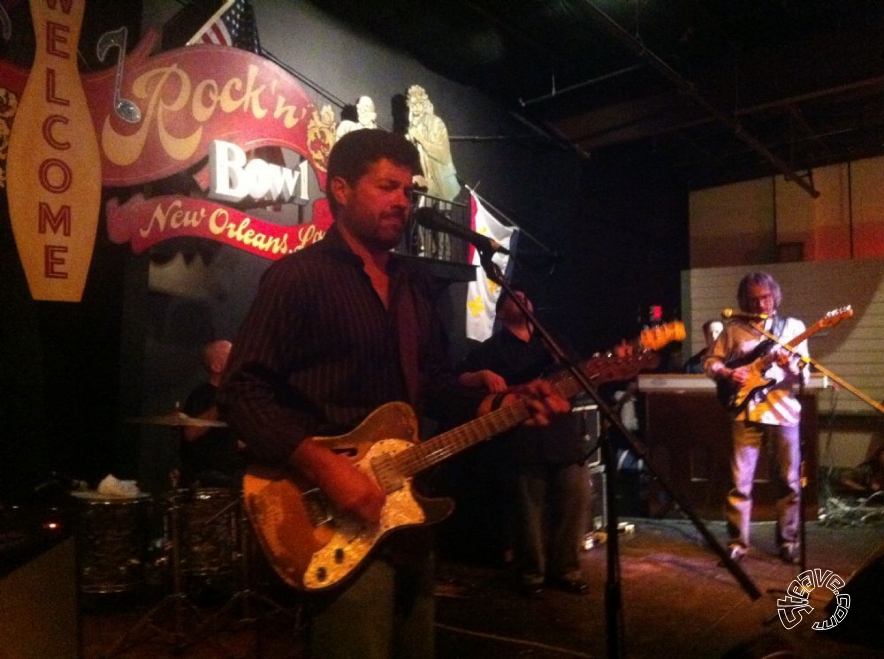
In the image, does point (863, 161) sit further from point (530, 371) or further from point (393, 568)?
point (393, 568)

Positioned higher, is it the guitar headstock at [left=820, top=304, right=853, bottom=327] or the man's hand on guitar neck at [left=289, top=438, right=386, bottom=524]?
the guitar headstock at [left=820, top=304, right=853, bottom=327]

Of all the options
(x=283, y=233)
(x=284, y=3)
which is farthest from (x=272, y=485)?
(x=284, y=3)

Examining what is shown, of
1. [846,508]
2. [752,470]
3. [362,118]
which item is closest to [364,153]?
[752,470]

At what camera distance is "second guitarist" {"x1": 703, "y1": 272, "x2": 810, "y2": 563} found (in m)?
5.68

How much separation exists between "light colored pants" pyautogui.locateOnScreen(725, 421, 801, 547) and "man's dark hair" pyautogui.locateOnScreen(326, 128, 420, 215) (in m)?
4.45

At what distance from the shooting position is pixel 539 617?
4.74 metres

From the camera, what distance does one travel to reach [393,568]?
2.09 m

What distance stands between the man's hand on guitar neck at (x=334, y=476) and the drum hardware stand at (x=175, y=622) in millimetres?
2713

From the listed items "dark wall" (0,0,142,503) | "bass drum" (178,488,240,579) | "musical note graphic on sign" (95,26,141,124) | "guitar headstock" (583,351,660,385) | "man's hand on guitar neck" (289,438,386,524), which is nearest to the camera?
"man's hand on guitar neck" (289,438,386,524)

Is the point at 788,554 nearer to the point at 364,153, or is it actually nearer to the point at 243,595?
the point at 243,595

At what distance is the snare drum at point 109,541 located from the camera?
4.65 meters

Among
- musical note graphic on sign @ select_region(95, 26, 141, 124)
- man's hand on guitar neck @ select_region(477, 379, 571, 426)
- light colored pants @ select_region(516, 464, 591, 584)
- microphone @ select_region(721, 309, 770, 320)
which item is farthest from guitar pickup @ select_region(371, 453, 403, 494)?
musical note graphic on sign @ select_region(95, 26, 141, 124)

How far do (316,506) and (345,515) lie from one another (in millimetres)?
85

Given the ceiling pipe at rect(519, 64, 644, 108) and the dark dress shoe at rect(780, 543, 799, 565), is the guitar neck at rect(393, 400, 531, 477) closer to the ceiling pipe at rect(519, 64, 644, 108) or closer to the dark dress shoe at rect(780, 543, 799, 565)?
the dark dress shoe at rect(780, 543, 799, 565)
